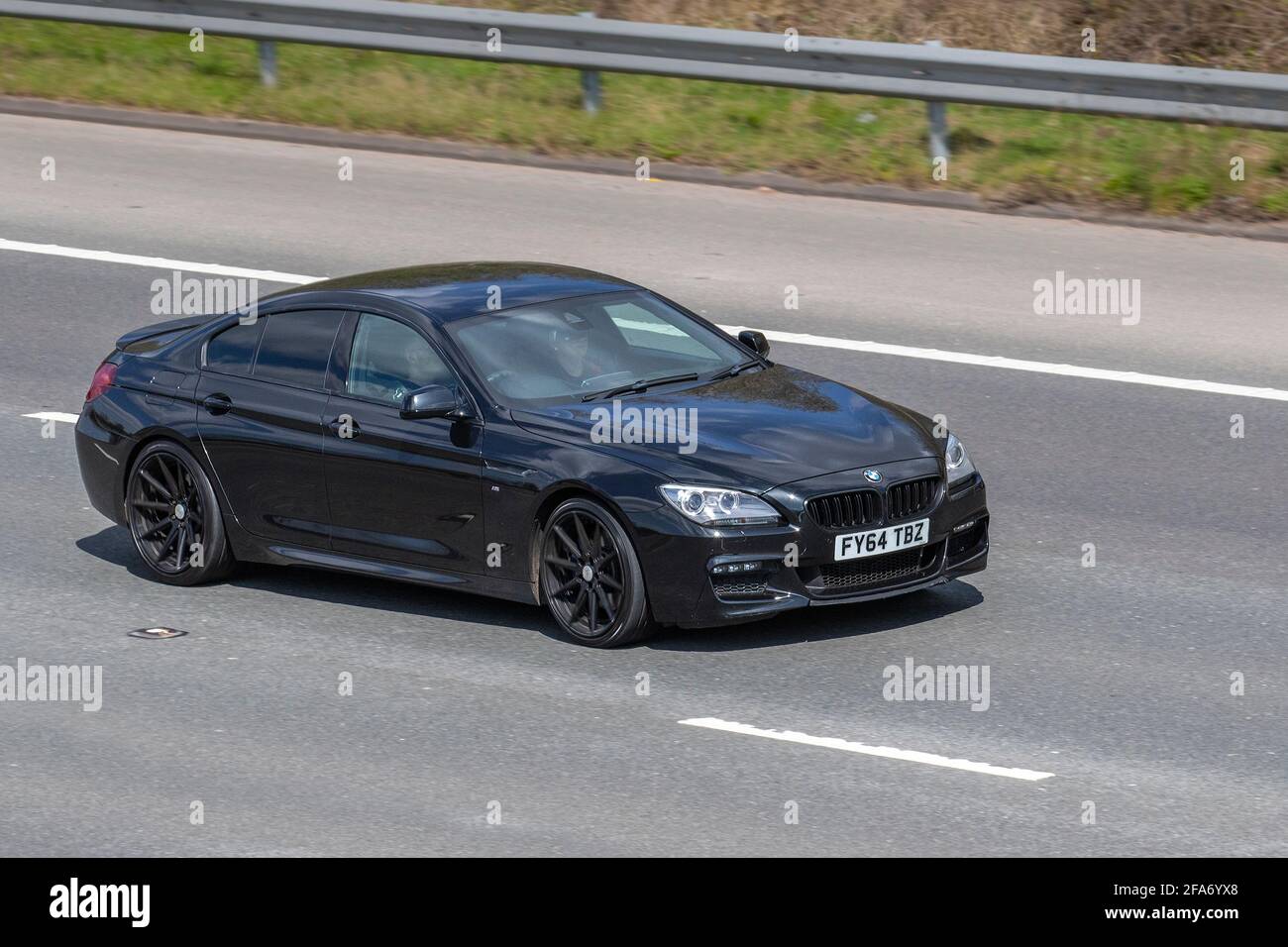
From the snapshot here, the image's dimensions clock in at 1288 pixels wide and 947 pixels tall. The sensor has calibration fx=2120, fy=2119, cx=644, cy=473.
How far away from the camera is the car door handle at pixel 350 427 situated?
9.94 meters

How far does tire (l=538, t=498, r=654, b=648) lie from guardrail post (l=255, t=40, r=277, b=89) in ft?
41.7

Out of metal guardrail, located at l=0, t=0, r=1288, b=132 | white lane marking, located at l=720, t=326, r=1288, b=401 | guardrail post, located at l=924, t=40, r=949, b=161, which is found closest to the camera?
white lane marking, located at l=720, t=326, r=1288, b=401

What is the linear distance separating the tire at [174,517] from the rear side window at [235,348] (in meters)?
0.46

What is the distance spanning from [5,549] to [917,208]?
8.90 meters

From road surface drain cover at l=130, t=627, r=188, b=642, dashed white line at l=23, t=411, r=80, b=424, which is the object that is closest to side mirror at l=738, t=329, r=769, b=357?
road surface drain cover at l=130, t=627, r=188, b=642

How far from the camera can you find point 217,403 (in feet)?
34.3

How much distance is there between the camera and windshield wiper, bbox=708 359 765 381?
10.1 m

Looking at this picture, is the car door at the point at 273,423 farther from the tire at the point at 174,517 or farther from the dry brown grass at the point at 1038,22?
the dry brown grass at the point at 1038,22

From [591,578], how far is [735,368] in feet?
5.24

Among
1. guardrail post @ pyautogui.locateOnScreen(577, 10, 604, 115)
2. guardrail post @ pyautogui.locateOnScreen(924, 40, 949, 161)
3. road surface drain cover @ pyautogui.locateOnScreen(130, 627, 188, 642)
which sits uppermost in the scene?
guardrail post @ pyautogui.locateOnScreen(577, 10, 604, 115)

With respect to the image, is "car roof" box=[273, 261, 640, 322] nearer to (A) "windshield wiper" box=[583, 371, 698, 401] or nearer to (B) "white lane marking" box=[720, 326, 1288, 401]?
(A) "windshield wiper" box=[583, 371, 698, 401]

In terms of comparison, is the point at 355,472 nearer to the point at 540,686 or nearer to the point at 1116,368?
the point at 540,686

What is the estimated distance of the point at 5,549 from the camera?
35.6 ft

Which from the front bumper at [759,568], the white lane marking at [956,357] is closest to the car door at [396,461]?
the front bumper at [759,568]
